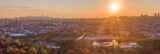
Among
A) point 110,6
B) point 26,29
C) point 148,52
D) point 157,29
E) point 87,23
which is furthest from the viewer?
point 87,23

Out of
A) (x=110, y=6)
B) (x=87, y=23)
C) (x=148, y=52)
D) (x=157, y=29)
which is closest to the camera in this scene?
(x=148, y=52)

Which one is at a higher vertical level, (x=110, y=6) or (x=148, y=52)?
(x=110, y=6)

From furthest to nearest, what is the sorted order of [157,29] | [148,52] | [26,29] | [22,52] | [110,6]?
1. [26,29]
2. [157,29]
3. [110,6]
4. [148,52]
5. [22,52]

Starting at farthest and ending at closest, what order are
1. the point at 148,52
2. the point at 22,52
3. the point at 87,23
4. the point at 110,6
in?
the point at 87,23 → the point at 110,6 → the point at 148,52 → the point at 22,52

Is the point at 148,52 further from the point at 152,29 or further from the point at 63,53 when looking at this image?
the point at 152,29

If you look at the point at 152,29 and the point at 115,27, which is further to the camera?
the point at 115,27

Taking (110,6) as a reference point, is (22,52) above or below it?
below

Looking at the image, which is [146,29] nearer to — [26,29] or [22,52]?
[26,29]

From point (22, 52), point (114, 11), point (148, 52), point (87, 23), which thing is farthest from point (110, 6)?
point (87, 23)

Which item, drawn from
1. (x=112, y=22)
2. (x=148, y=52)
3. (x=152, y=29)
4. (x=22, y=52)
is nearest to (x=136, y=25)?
(x=112, y=22)
